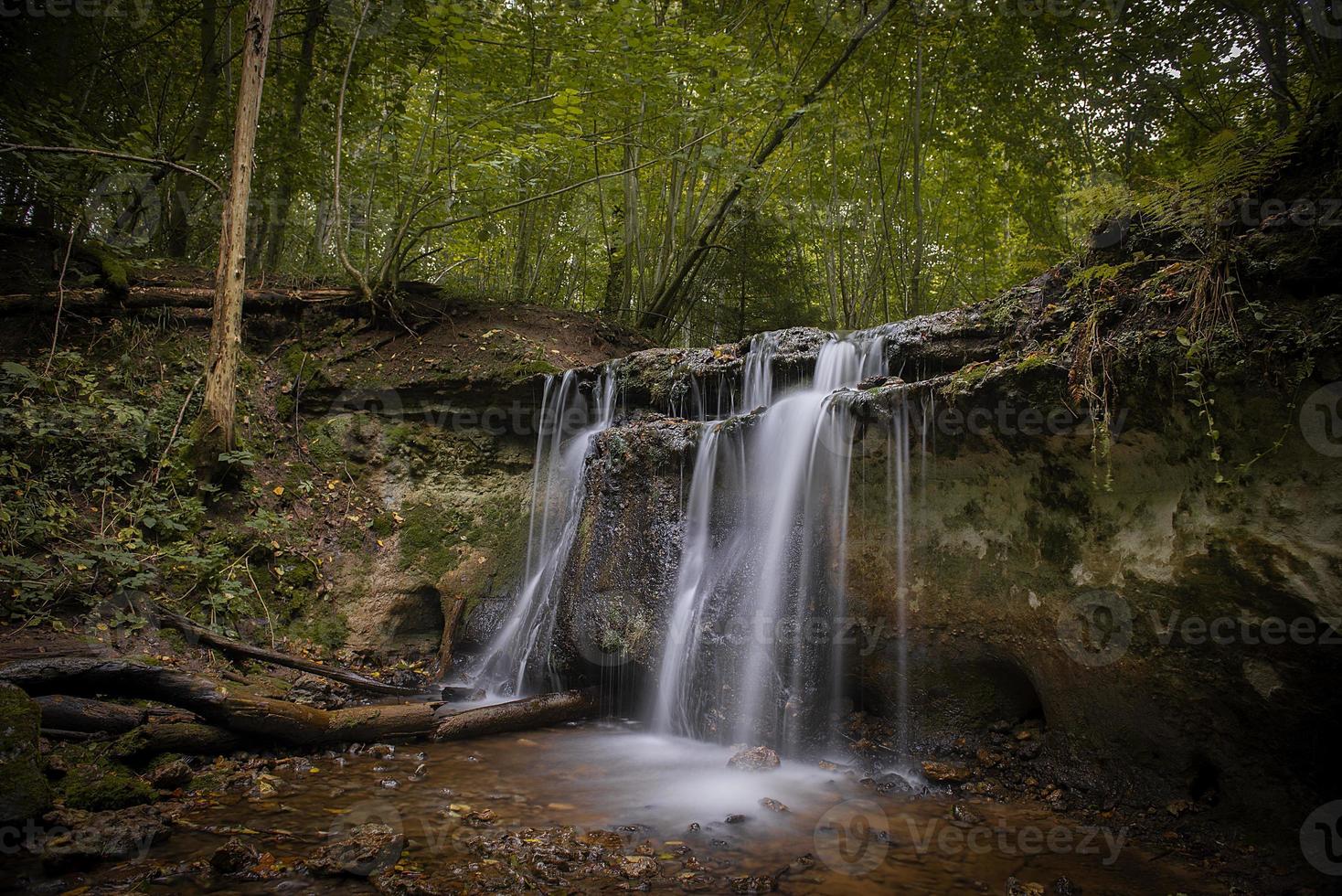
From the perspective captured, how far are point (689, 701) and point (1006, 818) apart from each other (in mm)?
2330

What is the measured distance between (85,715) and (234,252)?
4255 millimetres

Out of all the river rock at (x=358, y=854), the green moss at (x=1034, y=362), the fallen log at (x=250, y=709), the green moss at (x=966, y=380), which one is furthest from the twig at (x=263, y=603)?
the green moss at (x=1034, y=362)

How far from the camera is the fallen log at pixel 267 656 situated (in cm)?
509

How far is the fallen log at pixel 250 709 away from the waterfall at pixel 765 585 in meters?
1.56

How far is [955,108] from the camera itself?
10.4m

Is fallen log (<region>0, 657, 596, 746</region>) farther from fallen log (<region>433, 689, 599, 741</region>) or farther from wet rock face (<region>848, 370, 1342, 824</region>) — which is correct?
wet rock face (<region>848, 370, 1342, 824</region>)

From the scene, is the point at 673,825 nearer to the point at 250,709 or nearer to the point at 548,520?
the point at 250,709

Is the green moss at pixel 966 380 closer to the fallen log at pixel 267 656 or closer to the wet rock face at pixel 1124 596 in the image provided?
the wet rock face at pixel 1124 596

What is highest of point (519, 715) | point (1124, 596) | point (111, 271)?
point (111, 271)

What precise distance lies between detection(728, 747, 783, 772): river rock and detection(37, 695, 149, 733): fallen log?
12.3 ft

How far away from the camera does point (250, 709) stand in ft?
13.1

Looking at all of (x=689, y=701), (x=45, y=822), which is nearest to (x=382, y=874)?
(x=45, y=822)

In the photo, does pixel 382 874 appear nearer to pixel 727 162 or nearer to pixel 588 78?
pixel 588 78

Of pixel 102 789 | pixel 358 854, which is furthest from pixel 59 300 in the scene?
pixel 358 854
